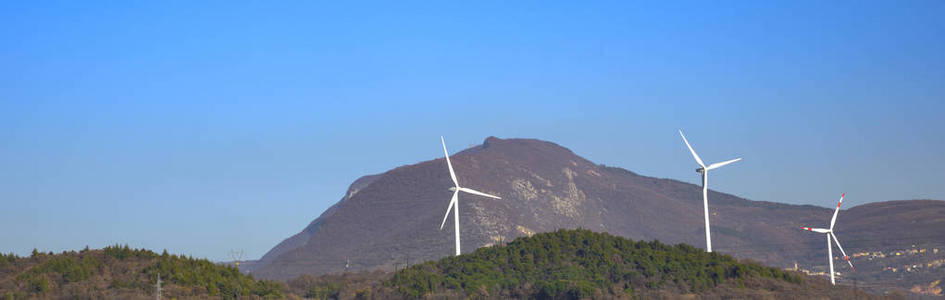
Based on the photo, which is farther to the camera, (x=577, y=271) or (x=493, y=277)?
(x=493, y=277)

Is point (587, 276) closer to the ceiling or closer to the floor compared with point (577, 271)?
closer to the floor

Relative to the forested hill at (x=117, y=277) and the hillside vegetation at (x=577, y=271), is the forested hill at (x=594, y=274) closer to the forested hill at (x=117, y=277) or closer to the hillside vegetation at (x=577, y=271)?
the hillside vegetation at (x=577, y=271)

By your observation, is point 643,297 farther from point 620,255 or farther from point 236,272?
point 236,272

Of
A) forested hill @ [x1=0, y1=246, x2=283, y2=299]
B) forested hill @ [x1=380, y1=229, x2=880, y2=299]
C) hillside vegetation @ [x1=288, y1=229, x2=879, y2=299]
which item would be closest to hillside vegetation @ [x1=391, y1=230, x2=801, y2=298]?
forested hill @ [x1=380, y1=229, x2=880, y2=299]

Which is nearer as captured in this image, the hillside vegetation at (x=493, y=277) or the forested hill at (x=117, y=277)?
the forested hill at (x=117, y=277)

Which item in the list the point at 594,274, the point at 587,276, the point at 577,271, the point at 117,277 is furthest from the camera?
the point at 577,271

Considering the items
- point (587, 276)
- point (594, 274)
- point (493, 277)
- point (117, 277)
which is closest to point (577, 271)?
point (587, 276)

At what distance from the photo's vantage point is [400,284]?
13362cm

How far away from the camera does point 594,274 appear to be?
5187 inches

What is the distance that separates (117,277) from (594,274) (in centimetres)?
5527

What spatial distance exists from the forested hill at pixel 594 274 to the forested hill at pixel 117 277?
2532 cm

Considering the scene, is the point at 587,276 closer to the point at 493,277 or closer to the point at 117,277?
the point at 493,277

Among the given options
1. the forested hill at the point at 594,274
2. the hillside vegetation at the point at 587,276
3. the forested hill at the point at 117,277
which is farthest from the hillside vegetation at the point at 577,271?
the forested hill at the point at 117,277

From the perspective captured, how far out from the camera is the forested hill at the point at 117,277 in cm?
10244
